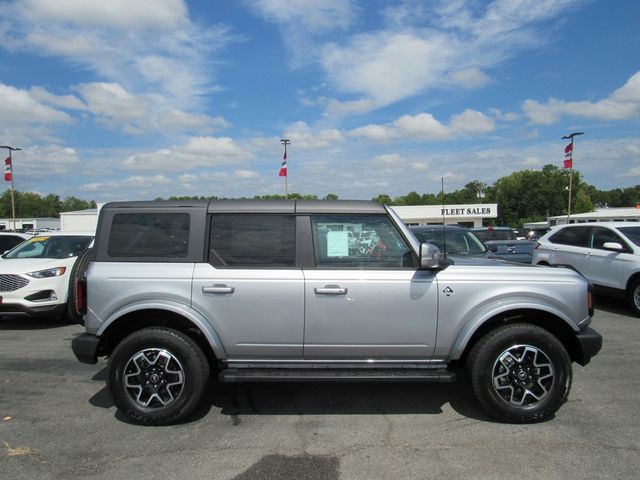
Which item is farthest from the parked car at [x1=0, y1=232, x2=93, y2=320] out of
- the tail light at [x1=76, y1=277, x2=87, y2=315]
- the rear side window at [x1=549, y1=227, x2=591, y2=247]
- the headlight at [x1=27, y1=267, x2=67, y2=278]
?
the rear side window at [x1=549, y1=227, x2=591, y2=247]

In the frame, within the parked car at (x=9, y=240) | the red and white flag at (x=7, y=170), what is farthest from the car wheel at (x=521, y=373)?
the red and white flag at (x=7, y=170)

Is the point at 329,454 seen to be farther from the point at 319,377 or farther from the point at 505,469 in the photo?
the point at 505,469

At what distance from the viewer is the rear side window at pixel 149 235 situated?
13.5 feet

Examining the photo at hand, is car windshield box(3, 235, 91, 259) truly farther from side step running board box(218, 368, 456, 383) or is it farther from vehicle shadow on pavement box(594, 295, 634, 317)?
vehicle shadow on pavement box(594, 295, 634, 317)

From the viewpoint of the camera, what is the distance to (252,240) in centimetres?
412

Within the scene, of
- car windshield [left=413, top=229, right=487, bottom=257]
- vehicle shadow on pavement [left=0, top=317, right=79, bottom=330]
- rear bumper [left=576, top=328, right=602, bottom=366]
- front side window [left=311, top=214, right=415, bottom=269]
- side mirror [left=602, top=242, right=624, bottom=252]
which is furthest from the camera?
car windshield [left=413, top=229, right=487, bottom=257]

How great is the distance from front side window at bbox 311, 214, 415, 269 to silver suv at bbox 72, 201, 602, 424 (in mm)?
17

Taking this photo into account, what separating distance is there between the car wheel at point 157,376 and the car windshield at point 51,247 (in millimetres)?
5810

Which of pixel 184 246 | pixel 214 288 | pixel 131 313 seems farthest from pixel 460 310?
pixel 131 313

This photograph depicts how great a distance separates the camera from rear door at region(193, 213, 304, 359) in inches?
155

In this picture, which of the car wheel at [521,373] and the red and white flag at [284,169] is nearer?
the car wheel at [521,373]

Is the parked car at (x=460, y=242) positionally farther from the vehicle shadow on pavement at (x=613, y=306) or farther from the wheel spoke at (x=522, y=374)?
the wheel spoke at (x=522, y=374)

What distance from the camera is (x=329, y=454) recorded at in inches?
137

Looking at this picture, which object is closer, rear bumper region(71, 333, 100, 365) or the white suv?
rear bumper region(71, 333, 100, 365)
